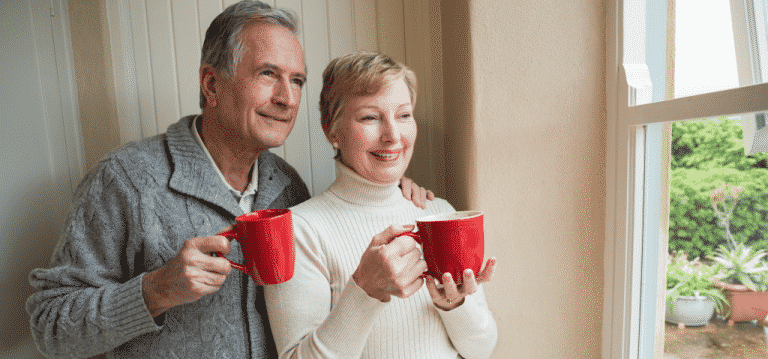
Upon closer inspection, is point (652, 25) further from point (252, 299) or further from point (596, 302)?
point (252, 299)

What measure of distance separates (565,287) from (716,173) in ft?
1.57

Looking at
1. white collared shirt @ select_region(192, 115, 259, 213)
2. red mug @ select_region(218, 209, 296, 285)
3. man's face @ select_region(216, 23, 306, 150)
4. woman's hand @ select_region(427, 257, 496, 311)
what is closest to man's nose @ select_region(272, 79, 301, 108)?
man's face @ select_region(216, 23, 306, 150)

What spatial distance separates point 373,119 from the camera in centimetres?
96

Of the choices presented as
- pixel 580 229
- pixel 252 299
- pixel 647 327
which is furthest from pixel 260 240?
pixel 647 327

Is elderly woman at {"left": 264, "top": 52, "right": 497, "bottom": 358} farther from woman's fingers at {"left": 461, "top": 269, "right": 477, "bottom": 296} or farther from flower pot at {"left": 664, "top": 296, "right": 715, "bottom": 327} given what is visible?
flower pot at {"left": 664, "top": 296, "right": 715, "bottom": 327}

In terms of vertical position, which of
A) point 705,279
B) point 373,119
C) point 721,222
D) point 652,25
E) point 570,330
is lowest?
point 570,330

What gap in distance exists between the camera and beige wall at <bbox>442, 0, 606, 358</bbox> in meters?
1.07

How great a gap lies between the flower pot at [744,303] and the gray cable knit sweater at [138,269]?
977 mm

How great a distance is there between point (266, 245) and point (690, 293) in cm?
90

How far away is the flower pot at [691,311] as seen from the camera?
33.2 inches

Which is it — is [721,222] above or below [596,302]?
above

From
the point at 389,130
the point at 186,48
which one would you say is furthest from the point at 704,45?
the point at 186,48

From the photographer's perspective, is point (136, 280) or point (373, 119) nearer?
point (136, 280)

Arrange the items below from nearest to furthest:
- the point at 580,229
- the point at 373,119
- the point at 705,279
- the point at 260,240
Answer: the point at 260,240 < the point at 705,279 < the point at 373,119 < the point at 580,229
